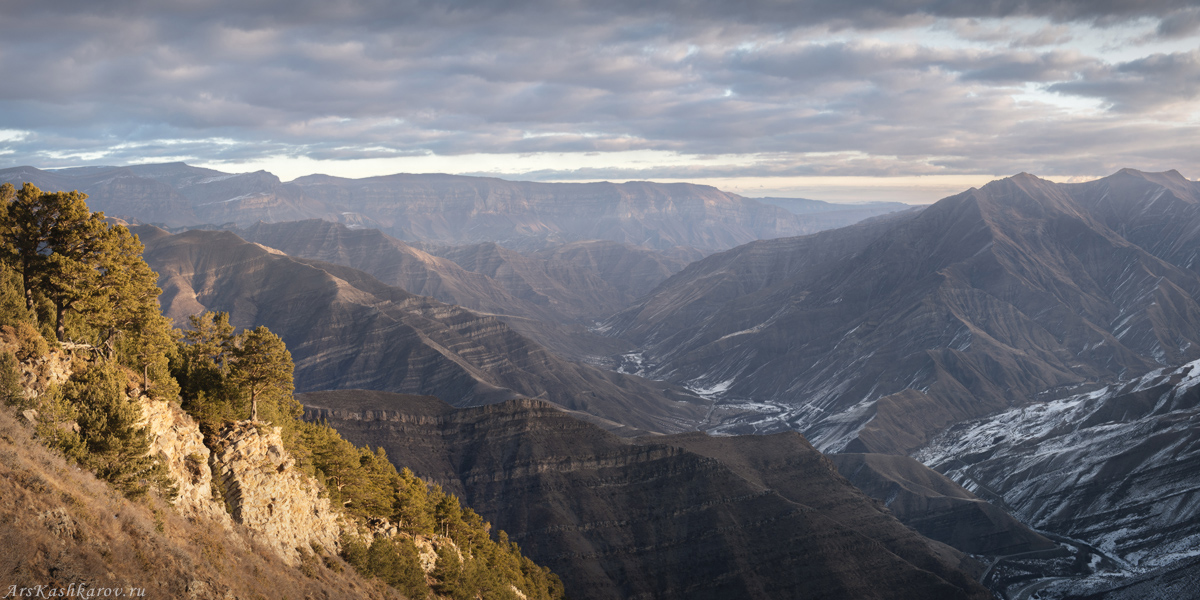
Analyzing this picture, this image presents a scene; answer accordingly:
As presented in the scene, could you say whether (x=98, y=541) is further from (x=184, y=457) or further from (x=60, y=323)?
(x=60, y=323)

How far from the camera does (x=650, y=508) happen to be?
131 m

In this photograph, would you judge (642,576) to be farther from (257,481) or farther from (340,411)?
(257,481)

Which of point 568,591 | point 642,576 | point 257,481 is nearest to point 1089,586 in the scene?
point 642,576

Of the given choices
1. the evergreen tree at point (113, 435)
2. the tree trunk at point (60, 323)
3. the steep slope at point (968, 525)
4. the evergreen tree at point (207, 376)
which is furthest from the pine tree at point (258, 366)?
the steep slope at point (968, 525)

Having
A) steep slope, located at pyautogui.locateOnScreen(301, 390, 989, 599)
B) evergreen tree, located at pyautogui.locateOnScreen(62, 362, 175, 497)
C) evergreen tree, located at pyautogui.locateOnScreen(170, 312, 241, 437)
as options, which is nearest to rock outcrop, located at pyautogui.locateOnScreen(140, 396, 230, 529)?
evergreen tree, located at pyautogui.locateOnScreen(62, 362, 175, 497)

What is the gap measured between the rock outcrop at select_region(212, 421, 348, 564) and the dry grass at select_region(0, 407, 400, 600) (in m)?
3.95

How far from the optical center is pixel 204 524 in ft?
134

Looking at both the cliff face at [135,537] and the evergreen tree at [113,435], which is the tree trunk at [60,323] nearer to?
the cliff face at [135,537]

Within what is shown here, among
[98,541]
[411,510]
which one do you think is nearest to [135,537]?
[98,541]

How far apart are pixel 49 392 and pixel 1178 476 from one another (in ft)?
755

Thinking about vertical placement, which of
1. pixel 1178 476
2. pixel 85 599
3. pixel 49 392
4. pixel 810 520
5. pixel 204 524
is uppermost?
pixel 49 392

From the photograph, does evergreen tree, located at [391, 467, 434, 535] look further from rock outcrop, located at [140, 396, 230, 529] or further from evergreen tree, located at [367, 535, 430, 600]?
rock outcrop, located at [140, 396, 230, 529]

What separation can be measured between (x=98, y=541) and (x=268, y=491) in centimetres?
1811

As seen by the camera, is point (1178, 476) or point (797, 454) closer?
point (797, 454)
